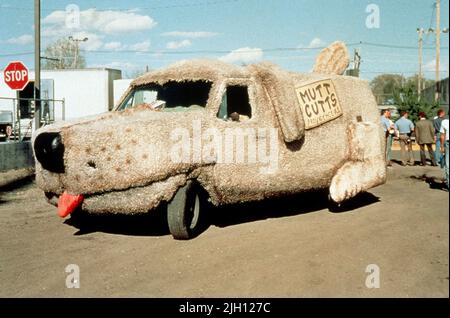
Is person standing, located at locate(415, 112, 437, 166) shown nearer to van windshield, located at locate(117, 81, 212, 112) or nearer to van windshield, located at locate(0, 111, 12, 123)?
van windshield, located at locate(117, 81, 212, 112)

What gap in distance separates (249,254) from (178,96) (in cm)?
265

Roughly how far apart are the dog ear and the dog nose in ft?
15.8

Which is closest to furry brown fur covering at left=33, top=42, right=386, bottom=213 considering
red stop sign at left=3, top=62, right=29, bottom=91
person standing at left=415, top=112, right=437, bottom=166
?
person standing at left=415, top=112, right=437, bottom=166

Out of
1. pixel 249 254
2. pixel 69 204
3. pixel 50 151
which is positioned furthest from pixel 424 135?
pixel 50 151

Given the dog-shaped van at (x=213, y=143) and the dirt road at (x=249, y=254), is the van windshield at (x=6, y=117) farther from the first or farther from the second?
the dog-shaped van at (x=213, y=143)

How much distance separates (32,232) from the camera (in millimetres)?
6113

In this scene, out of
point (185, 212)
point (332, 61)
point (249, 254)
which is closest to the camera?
point (249, 254)

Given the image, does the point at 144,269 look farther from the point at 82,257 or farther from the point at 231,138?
the point at 231,138

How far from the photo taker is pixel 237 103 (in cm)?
652

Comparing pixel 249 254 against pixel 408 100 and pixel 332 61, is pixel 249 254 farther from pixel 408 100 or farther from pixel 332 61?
pixel 408 100

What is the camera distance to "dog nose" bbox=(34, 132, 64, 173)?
5.06m

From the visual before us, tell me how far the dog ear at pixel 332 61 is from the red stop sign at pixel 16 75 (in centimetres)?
779
